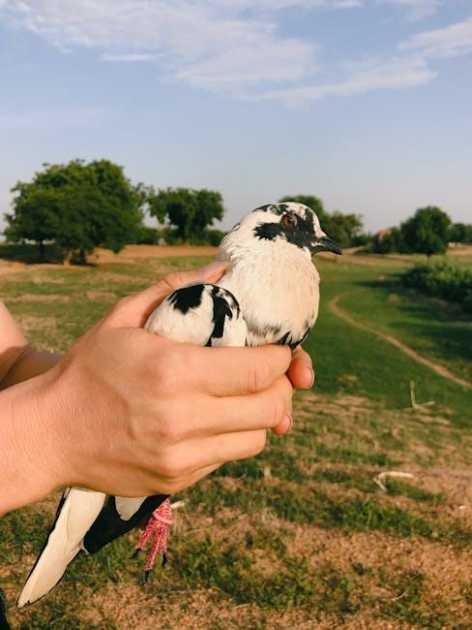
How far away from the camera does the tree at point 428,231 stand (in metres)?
86.0

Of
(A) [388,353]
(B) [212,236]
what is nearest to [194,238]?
(B) [212,236]

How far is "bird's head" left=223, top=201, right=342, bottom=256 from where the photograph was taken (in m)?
3.15

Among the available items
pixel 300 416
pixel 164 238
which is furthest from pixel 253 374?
pixel 164 238

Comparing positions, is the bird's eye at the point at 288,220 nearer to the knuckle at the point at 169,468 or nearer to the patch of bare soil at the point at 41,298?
the knuckle at the point at 169,468

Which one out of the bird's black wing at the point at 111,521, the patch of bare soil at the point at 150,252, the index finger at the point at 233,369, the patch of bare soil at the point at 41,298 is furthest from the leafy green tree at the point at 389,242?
the index finger at the point at 233,369

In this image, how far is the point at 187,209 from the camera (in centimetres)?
8600

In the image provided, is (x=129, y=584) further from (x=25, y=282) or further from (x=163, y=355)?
(x=25, y=282)

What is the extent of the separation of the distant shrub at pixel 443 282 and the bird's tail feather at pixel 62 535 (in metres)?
38.7

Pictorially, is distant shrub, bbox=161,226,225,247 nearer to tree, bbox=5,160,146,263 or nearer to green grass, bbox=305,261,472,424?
tree, bbox=5,160,146,263

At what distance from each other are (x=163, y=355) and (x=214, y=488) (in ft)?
19.8

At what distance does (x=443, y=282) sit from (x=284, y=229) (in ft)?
159

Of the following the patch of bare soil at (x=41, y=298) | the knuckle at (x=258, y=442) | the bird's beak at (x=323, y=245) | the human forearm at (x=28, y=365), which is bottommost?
the patch of bare soil at (x=41, y=298)

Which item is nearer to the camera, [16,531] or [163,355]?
[163,355]

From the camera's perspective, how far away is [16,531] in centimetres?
636
